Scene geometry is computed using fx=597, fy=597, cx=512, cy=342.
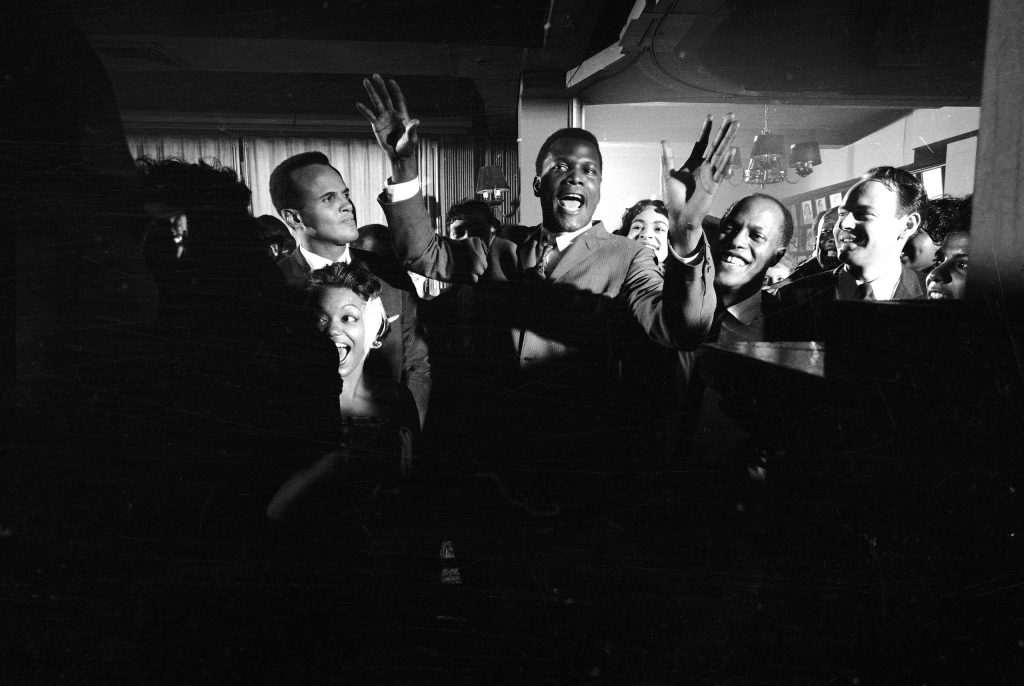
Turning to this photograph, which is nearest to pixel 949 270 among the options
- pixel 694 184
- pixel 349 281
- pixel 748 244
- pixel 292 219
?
pixel 748 244

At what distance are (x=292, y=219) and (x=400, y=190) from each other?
0.24m

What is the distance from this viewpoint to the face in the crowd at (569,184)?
4.11 feet

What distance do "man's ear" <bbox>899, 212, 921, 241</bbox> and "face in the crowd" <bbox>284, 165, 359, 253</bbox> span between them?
119 centimetres

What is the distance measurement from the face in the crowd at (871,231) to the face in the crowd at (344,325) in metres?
1.06

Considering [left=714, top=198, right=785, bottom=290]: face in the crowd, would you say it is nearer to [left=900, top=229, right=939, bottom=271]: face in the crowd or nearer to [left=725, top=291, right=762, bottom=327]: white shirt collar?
[left=725, top=291, right=762, bottom=327]: white shirt collar

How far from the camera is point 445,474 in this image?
1312mm

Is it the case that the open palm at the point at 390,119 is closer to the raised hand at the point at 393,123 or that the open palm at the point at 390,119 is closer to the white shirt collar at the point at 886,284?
the raised hand at the point at 393,123

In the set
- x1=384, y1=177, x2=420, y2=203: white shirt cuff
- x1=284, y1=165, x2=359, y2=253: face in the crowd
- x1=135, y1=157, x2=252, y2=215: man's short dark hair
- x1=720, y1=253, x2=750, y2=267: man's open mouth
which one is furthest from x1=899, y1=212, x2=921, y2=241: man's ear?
x1=135, y1=157, x2=252, y2=215: man's short dark hair

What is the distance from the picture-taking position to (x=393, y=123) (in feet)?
4.06

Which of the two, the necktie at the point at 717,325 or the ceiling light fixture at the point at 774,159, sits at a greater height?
the ceiling light fixture at the point at 774,159

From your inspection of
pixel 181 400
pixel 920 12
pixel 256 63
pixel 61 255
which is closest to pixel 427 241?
pixel 256 63

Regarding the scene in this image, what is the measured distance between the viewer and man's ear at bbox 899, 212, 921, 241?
131 cm

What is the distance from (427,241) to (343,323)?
0.82 ft

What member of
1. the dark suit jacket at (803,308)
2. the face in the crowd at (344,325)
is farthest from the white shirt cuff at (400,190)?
the dark suit jacket at (803,308)
